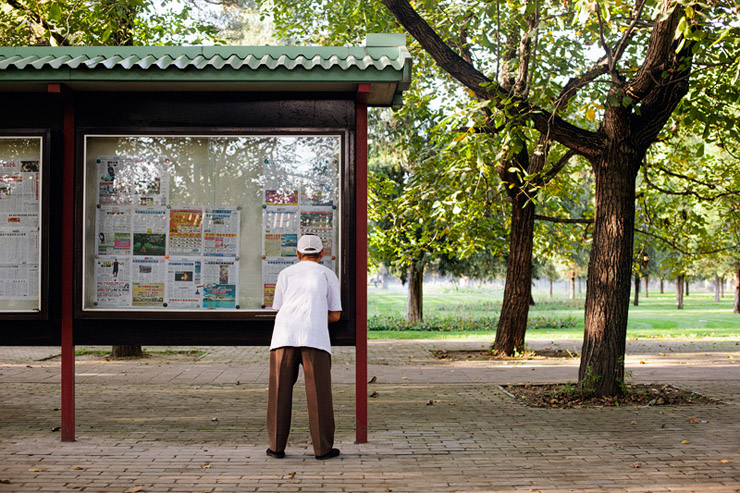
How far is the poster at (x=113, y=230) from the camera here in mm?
7082

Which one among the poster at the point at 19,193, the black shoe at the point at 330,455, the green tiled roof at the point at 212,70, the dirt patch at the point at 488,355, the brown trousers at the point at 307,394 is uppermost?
the green tiled roof at the point at 212,70

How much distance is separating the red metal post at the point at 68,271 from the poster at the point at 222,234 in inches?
51.6

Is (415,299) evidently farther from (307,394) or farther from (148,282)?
(307,394)

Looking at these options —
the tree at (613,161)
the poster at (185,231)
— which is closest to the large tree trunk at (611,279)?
the tree at (613,161)

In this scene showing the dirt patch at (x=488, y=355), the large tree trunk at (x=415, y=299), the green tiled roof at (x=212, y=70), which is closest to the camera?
the green tiled roof at (x=212, y=70)

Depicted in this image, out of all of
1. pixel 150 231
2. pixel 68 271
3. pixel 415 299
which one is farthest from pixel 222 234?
pixel 415 299

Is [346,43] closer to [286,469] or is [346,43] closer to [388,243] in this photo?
[388,243]

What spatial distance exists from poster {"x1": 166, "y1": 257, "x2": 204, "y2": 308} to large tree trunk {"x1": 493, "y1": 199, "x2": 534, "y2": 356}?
892 cm

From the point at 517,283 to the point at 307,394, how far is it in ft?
30.4

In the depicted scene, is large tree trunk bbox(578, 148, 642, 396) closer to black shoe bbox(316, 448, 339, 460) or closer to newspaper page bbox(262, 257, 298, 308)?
black shoe bbox(316, 448, 339, 460)

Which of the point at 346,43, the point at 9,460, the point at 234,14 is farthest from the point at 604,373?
the point at 234,14

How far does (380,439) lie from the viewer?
7.07 meters

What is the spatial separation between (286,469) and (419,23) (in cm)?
669

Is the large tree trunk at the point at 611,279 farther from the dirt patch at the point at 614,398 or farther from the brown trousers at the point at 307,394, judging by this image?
the brown trousers at the point at 307,394
